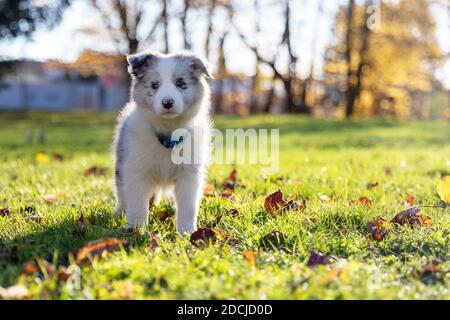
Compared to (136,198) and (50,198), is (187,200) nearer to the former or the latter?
(136,198)

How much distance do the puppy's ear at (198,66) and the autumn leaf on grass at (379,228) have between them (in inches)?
63.3

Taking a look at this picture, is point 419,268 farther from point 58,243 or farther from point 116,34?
point 116,34

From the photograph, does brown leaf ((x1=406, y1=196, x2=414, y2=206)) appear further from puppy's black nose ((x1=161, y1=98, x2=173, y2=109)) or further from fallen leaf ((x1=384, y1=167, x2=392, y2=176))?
puppy's black nose ((x1=161, y1=98, x2=173, y2=109))

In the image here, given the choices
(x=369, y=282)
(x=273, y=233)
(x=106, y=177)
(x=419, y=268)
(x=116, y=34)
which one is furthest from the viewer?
(x=116, y=34)

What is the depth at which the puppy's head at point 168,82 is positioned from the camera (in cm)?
366

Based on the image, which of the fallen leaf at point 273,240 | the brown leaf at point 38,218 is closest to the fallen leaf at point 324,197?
the fallen leaf at point 273,240

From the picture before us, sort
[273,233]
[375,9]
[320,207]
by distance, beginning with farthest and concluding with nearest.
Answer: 1. [375,9]
2. [320,207]
3. [273,233]

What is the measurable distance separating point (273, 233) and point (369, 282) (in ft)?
2.58

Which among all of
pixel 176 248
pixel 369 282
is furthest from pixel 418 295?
pixel 176 248

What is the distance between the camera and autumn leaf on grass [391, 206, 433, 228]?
11.5 ft

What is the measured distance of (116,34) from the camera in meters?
27.4

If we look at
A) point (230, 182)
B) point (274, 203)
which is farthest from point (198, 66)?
point (230, 182)

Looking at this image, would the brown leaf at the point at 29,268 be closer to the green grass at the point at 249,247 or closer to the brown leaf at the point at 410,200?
the green grass at the point at 249,247
